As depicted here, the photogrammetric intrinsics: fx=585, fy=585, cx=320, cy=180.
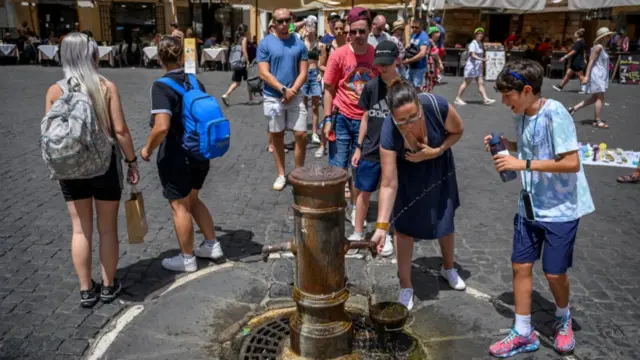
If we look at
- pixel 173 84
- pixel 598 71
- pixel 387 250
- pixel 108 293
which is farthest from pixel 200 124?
pixel 598 71

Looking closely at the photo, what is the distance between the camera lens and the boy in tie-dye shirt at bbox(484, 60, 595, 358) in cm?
298

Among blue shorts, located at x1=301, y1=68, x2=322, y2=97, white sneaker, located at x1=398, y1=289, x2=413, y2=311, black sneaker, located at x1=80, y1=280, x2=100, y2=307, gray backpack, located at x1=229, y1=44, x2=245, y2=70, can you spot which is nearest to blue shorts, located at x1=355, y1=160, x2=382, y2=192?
white sneaker, located at x1=398, y1=289, x2=413, y2=311

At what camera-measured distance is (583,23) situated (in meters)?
22.9

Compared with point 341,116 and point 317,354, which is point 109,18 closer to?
point 341,116

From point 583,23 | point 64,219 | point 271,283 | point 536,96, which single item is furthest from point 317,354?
point 583,23

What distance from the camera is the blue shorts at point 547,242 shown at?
3074 mm

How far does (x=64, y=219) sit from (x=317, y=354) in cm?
326

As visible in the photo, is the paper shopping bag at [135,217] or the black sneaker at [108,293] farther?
the paper shopping bag at [135,217]

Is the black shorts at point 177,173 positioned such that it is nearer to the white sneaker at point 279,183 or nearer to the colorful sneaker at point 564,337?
the white sneaker at point 279,183

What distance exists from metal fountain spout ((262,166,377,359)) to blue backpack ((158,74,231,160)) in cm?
115

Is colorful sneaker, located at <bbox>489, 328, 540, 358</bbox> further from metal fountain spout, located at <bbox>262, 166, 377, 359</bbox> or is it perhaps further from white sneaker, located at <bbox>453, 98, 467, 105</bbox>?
white sneaker, located at <bbox>453, 98, 467, 105</bbox>

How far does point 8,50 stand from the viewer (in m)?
20.5

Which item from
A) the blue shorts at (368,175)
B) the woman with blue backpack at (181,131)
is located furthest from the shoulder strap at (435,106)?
the woman with blue backpack at (181,131)

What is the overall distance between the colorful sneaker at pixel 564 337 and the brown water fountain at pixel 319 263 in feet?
3.12
